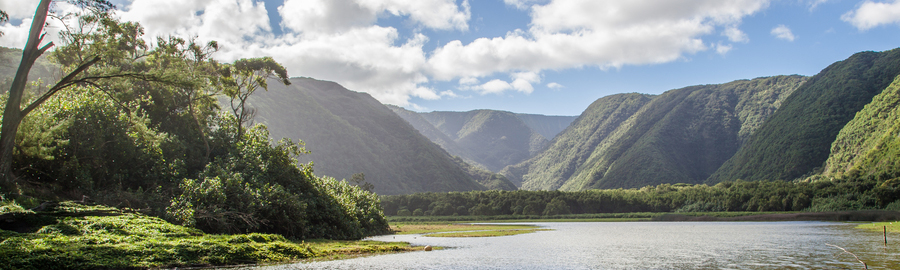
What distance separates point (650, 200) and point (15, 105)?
140012mm

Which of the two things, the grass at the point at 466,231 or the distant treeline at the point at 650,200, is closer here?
the grass at the point at 466,231

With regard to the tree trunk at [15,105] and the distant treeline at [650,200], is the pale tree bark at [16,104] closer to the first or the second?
the tree trunk at [15,105]

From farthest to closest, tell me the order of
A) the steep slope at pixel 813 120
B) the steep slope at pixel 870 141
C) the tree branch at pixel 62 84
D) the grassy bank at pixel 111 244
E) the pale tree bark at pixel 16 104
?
the steep slope at pixel 813 120
the steep slope at pixel 870 141
the tree branch at pixel 62 84
the pale tree bark at pixel 16 104
the grassy bank at pixel 111 244

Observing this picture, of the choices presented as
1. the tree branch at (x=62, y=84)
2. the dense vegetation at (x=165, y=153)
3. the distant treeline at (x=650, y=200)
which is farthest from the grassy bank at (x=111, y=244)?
the distant treeline at (x=650, y=200)

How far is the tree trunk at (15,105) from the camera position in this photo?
2395cm

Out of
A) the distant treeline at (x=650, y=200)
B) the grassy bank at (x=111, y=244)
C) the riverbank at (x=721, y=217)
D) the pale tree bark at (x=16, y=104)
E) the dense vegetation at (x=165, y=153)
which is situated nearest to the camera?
the grassy bank at (x=111, y=244)

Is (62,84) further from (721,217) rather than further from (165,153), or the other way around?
(721,217)

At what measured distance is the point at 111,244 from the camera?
20.4 metres

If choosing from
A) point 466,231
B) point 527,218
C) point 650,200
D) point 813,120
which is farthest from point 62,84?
point 813,120

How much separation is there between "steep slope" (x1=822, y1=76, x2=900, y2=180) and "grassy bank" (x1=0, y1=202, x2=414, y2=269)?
123285 millimetres

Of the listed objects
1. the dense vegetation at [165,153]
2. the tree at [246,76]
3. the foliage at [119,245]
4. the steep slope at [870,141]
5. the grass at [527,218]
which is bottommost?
the grass at [527,218]

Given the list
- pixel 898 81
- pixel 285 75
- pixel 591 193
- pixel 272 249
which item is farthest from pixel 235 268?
pixel 898 81

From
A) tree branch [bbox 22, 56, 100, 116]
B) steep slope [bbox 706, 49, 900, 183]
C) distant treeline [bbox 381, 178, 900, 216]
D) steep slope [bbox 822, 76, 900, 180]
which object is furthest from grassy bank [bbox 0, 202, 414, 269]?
steep slope [bbox 706, 49, 900, 183]

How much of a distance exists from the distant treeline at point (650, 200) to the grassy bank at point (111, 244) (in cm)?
11134
